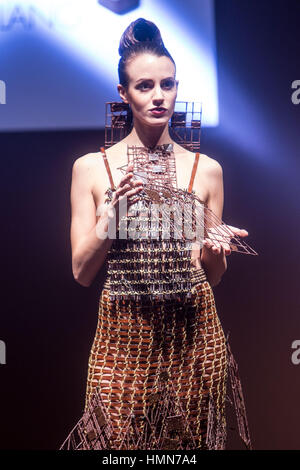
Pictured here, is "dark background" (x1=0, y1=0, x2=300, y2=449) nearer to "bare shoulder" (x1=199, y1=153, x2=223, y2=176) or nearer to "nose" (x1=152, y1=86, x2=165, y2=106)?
"bare shoulder" (x1=199, y1=153, x2=223, y2=176)

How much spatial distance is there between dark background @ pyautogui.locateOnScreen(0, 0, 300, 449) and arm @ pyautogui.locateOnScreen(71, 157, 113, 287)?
0.48 metres

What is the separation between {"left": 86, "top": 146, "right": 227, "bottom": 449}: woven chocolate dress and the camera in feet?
6.89

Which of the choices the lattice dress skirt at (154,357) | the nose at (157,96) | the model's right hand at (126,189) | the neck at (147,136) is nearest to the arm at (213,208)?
the lattice dress skirt at (154,357)

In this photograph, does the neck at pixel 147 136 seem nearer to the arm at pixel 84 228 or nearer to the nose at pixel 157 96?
the nose at pixel 157 96

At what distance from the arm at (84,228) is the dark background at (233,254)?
1.57 feet

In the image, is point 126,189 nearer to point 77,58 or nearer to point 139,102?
point 139,102

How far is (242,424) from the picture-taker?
2.37 m

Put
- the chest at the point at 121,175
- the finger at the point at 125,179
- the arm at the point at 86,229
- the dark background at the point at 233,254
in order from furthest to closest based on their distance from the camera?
the dark background at the point at 233,254 → the chest at the point at 121,175 → the arm at the point at 86,229 → the finger at the point at 125,179

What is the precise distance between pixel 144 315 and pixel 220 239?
1.42 feet

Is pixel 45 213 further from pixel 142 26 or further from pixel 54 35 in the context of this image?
pixel 142 26

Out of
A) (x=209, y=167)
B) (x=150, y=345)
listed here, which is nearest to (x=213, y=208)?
(x=209, y=167)

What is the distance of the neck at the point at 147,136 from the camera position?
2.24 m
